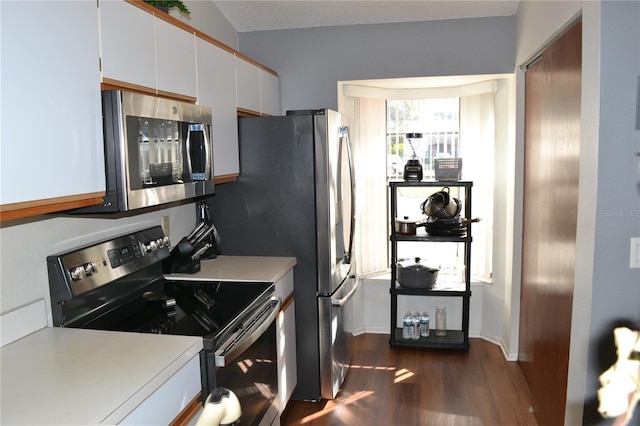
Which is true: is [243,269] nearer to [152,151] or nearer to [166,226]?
[166,226]

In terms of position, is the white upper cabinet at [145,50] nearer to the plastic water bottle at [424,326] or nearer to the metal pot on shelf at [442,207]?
the metal pot on shelf at [442,207]

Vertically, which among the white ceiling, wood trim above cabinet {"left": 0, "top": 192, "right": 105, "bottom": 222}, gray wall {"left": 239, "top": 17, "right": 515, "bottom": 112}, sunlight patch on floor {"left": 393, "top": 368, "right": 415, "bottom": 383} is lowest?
sunlight patch on floor {"left": 393, "top": 368, "right": 415, "bottom": 383}

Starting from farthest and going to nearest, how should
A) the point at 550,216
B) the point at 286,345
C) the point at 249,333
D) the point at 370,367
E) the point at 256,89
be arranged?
the point at 370,367 → the point at 256,89 → the point at 286,345 → the point at 550,216 → the point at 249,333

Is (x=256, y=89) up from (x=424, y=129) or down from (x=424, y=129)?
up

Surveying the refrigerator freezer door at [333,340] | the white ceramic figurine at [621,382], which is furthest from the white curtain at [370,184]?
the white ceramic figurine at [621,382]

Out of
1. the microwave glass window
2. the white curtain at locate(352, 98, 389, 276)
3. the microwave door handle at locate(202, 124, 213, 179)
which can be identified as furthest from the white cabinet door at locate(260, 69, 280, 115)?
the microwave glass window

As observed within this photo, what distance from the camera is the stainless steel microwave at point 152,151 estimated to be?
1.85m

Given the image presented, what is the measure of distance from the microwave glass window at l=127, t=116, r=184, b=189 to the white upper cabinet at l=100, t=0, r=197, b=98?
6.6 inches

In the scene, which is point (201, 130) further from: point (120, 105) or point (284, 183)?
point (284, 183)

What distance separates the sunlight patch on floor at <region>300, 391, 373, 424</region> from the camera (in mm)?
3061

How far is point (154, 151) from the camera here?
206 cm

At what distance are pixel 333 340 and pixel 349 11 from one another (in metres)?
2.17

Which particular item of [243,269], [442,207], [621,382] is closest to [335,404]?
[243,269]

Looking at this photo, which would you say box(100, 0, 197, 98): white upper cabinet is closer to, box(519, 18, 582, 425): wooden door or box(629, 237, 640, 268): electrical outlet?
box(519, 18, 582, 425): wooden door
